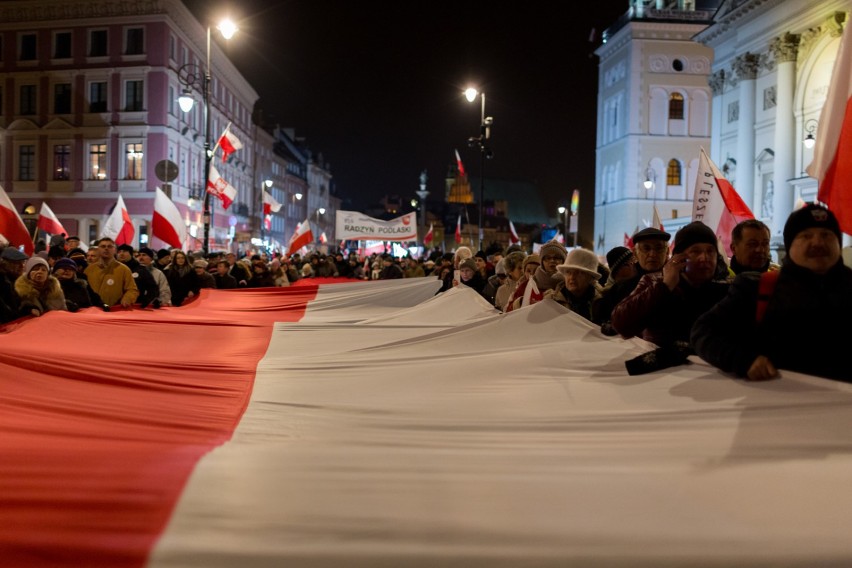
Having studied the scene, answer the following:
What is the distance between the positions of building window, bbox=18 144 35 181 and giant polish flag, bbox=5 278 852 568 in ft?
164

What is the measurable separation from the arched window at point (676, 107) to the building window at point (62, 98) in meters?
46.8

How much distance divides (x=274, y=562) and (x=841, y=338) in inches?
94.7

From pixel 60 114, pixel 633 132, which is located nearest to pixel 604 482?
pixel 60 114

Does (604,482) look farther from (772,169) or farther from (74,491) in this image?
(772,169)

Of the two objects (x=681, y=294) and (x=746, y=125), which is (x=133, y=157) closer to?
(x=746, y=125)

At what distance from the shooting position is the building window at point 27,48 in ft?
160

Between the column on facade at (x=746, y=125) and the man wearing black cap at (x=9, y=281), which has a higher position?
the column on facade at (x=746, y=125)

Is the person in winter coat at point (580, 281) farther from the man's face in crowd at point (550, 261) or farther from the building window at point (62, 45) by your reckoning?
the building window at point (62, 45)

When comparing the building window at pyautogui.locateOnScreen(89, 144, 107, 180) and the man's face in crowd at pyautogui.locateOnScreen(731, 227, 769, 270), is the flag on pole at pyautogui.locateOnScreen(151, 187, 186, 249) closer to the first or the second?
the man's face in crowd at pyautogui.locateOnScreen(731, 227, 769, 270)

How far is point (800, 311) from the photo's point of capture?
3.26 metres

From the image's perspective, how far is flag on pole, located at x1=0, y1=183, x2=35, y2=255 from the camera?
1041cm

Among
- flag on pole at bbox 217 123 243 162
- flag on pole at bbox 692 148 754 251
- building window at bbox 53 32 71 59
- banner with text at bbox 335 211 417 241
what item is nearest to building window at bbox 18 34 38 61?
building window at bbox 53 32 71 59

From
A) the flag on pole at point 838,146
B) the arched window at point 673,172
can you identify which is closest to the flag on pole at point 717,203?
the flag on pole at point 838,146

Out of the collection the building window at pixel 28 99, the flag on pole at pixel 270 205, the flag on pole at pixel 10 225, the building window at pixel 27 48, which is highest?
the building window at pixel 27 48
